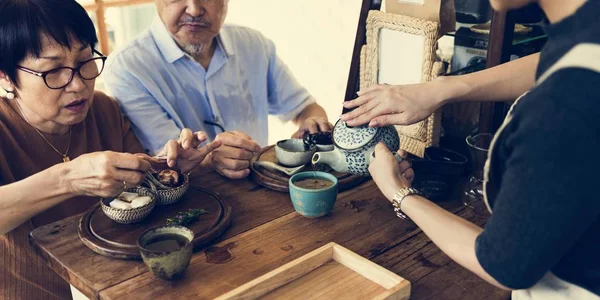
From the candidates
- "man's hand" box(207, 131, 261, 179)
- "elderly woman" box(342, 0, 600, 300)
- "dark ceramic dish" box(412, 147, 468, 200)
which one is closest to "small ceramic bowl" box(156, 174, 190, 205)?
"man's hand" box(207, 131, 261, 179)

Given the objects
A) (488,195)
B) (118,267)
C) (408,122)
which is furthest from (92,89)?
(488,195)

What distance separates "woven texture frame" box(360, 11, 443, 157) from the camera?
185cm

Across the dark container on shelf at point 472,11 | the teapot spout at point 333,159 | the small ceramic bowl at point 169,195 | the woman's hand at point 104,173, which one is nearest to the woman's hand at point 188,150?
the small ceramic bowl at point 169,195

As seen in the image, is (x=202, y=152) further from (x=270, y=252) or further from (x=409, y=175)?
(x=409, y=175)

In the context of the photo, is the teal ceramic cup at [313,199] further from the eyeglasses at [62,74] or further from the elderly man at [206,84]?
the eyeglasses at [62,74]

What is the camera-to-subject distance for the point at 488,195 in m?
0.99

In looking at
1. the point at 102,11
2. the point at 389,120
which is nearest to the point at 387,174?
the point at 389,120

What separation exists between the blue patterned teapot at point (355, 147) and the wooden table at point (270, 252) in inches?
3.8

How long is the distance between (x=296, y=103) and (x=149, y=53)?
71 centimetres

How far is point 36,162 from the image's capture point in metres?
1.72

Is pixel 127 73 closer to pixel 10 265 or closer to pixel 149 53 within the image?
pixel 149 53

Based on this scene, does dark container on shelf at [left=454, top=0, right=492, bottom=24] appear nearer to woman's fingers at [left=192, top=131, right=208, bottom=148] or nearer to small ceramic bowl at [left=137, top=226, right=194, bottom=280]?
woman's fingers at [left=192, top=131, right=208, bottom=148]

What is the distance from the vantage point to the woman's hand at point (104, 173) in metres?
1.37

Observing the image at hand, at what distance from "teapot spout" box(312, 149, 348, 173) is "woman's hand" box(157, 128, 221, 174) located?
1.18 ft
